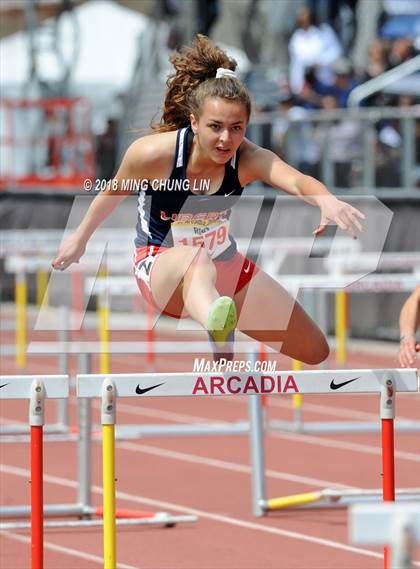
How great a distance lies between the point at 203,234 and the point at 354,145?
9.78m

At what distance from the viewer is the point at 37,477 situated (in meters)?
5.28

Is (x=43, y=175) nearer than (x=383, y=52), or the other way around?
(x=383, y=52)

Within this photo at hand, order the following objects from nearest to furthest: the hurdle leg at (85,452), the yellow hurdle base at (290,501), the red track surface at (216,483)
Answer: the red track surface at (216,483) → the hurdle leg at (85,452) → the yellow hurdle base at (290,501)

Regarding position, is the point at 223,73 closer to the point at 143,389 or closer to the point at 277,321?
the point at 277,321

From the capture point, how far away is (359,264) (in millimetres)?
13195

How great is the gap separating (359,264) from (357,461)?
331 cm

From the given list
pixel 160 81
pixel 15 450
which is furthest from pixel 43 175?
pixel 15 450

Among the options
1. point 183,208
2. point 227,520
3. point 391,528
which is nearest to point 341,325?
point 227,520

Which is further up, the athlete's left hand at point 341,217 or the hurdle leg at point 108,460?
the athlete's left hand at point 341,217

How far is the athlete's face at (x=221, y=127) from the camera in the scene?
5.55m

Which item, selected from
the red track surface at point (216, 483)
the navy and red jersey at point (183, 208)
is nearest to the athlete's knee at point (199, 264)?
the navy and red jersey at point (183, 208)

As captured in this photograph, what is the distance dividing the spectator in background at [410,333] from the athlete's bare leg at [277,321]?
0.34 m

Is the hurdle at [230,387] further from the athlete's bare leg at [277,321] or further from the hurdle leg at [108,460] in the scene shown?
the athlete's bare leg at [277,321]

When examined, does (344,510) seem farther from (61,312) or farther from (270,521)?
(61,312)
